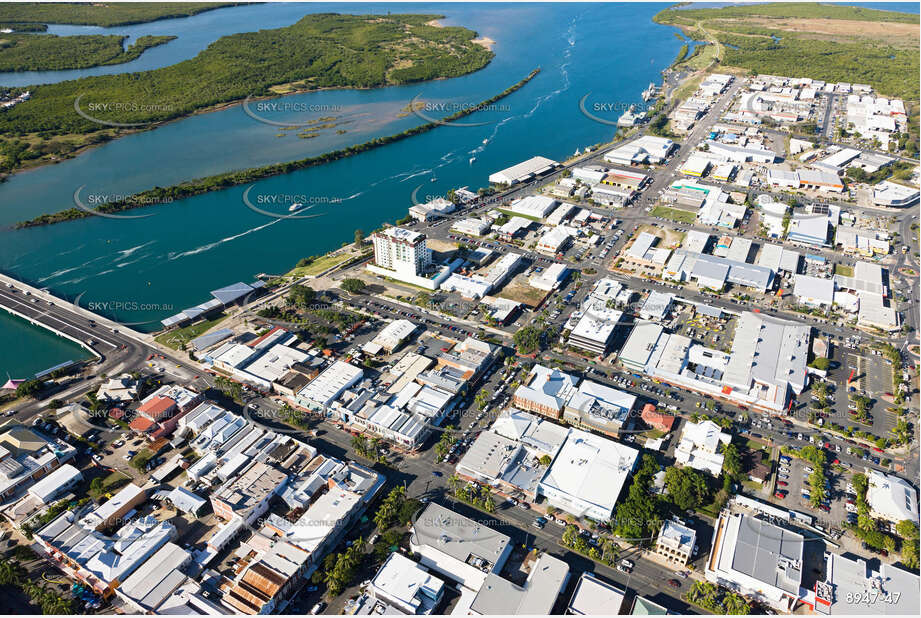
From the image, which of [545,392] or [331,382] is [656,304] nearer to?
[545,392]

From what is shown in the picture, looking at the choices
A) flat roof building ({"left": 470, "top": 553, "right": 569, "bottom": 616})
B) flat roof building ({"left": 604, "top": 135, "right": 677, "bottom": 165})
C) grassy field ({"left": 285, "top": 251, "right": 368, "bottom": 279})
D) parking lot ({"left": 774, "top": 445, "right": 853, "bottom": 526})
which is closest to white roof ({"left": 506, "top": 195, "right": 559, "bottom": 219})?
flat roof building ({"left": 604, "top": 135, "right": 677, "bottom": 165})

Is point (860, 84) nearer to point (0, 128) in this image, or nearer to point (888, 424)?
point (888, 424)

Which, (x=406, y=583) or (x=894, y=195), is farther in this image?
(x=894, y=195)

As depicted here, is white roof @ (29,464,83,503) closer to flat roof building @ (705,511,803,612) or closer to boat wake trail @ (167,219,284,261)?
boat wake trail @ (167,219,284,261)

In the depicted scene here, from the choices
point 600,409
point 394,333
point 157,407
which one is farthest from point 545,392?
point 157,407

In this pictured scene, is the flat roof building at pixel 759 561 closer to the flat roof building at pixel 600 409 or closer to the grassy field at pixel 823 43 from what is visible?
the flat roof building at pixel 600 409
